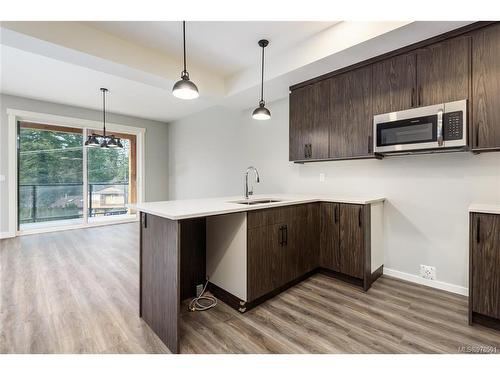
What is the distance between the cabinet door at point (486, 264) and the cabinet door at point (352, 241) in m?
0.84

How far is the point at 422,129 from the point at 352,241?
4.07ft

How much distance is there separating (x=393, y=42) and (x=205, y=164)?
13.4 feet

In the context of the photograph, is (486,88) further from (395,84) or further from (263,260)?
(263,260)

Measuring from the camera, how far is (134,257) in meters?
3.48

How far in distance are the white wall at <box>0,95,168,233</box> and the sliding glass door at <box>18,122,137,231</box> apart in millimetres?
267

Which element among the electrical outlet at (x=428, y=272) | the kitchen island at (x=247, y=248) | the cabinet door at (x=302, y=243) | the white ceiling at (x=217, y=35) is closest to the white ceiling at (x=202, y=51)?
the white ceiling at (x=217, y=35)

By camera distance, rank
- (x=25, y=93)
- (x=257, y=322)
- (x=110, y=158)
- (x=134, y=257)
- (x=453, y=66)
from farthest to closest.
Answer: (x=110, y=158) < (x=25, y=93) < (x=134, y=257) < (x=453, y=66) < (x=257, y=322)

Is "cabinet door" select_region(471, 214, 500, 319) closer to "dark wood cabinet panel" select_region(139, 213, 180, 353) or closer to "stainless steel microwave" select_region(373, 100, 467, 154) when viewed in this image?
"stainless steel microwave" select_region(373, 100, 467, 154)

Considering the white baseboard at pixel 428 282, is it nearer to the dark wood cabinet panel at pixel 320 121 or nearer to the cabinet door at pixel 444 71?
the dark wood cabinet panel at pixel 320 121

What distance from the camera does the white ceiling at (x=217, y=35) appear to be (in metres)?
2.41
